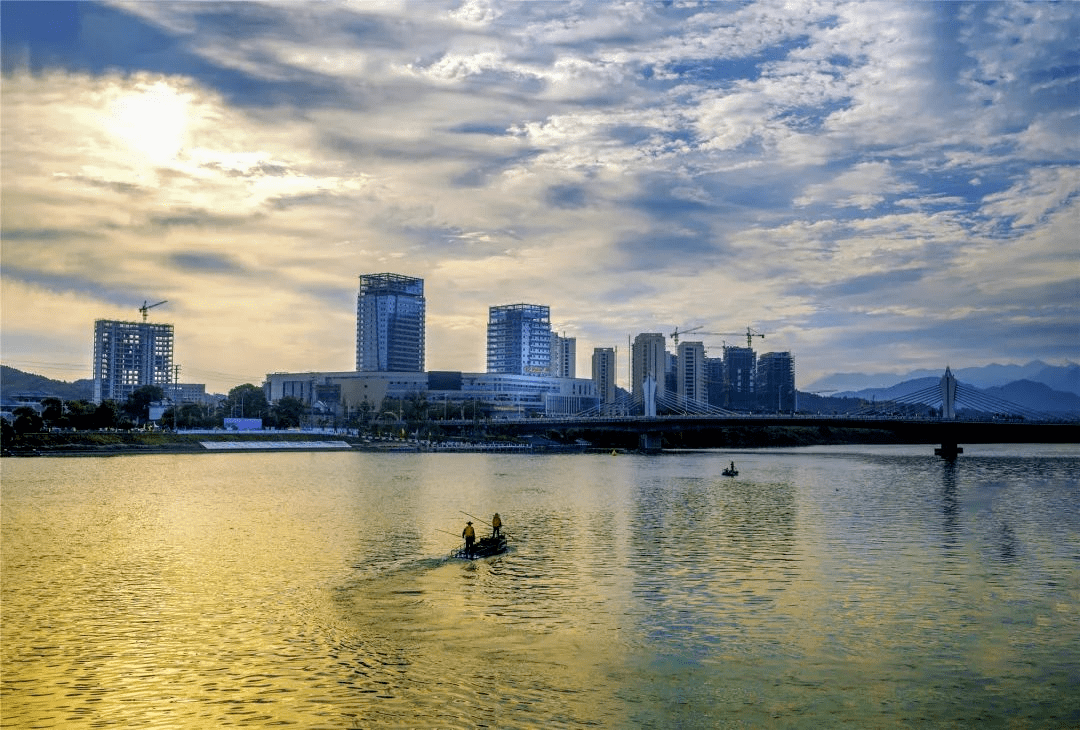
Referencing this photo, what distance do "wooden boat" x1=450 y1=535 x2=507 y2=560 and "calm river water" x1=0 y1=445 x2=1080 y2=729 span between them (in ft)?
3.09

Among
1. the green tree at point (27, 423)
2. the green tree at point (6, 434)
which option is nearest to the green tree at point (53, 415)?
the green tree at point (27, 423)

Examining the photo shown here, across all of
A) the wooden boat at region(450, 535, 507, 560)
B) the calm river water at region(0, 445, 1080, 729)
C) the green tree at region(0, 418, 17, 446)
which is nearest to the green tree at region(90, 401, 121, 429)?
the green tree at region(0, 418, 17, 446)

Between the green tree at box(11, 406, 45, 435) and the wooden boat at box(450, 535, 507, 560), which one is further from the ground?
the green tree at box(11, 406, 45, 435)

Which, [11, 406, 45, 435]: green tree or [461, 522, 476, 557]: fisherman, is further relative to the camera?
[11, 406, 45, 435]: green tree

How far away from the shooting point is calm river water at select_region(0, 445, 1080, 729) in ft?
77.7

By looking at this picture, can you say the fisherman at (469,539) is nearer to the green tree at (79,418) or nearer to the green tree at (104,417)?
the green tree at (79,418)

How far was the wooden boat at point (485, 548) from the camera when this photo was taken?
45.2 m

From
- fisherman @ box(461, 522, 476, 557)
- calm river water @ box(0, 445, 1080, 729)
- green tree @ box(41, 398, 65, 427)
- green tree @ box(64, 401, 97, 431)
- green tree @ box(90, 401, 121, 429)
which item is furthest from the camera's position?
green tree @ box(90, 401, 121, 429)

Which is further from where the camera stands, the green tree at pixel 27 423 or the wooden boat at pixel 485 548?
the green tree at pixel 27 423

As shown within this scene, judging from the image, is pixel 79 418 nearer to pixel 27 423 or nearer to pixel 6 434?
pixel 27 423

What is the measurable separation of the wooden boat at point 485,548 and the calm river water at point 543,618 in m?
0.94

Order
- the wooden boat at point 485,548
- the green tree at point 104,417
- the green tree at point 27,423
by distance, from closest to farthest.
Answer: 1. the wooden boat at point 485,548
2. the green tree at point 27,423
3. the green tree at point 104,417

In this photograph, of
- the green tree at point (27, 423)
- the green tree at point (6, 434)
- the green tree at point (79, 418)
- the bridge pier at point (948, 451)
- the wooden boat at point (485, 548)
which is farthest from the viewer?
the green tree at point (79, 418)

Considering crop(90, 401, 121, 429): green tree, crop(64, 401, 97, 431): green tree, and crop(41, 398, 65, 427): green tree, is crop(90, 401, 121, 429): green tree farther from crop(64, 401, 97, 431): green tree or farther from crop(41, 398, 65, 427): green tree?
crop(41, 398, 65, 427): green tree
